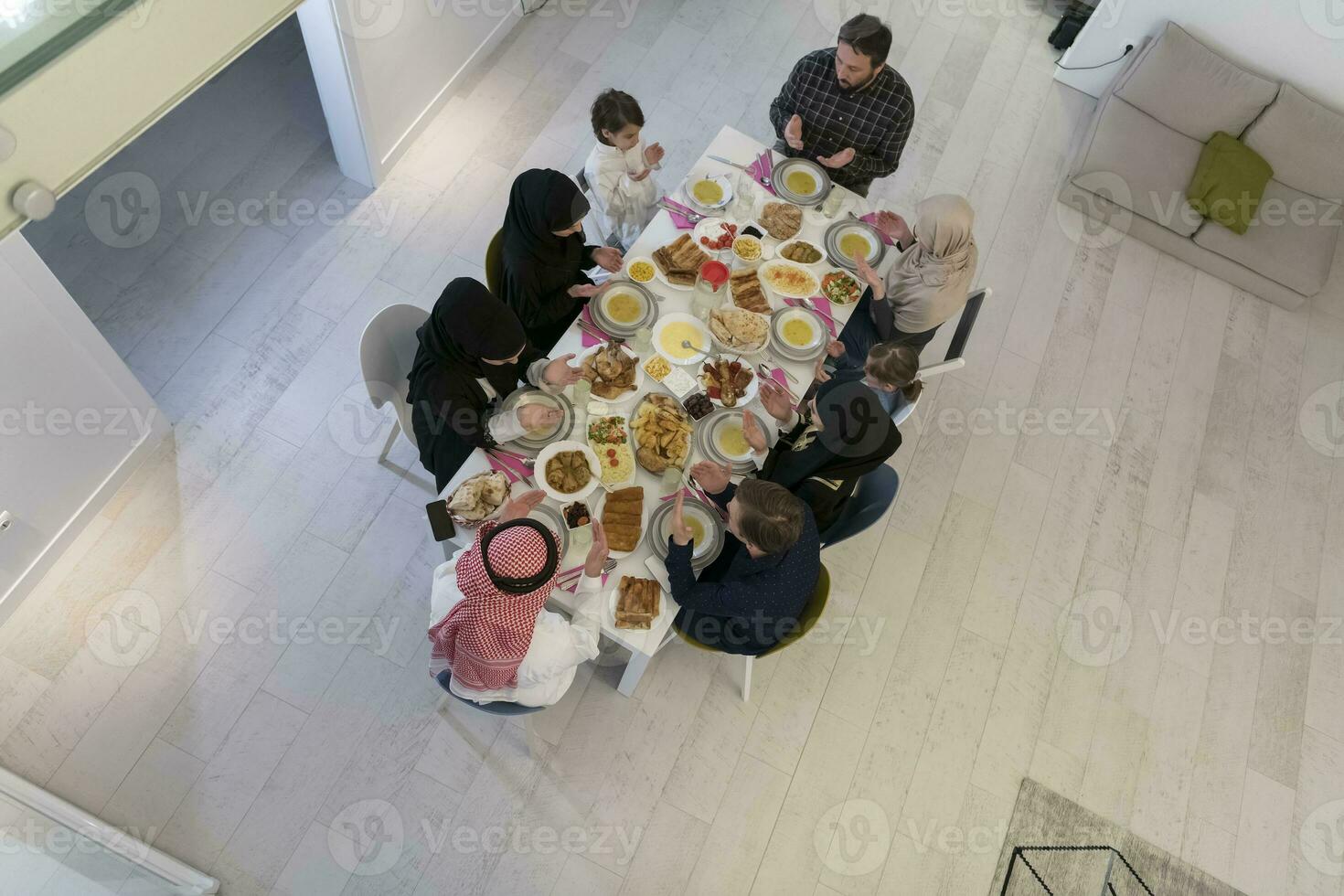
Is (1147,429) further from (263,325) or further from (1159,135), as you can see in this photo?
(263,325)

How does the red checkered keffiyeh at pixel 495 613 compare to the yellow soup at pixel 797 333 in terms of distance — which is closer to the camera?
the red checkered keffiyeh at pixel 495 613

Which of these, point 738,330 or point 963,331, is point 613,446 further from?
point 963,331

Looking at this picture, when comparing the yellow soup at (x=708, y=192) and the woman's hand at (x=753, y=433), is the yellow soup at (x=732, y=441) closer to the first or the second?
the woman's hand at (x=753, y=433)

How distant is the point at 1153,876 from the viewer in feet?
13.0

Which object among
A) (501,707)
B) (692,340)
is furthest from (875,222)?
(501,707)

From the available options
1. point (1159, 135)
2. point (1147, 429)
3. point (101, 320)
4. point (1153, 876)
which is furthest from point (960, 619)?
point (101, 320)

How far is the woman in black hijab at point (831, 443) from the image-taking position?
3387mm

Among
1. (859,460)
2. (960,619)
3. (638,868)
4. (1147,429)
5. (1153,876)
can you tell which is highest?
(859,460)

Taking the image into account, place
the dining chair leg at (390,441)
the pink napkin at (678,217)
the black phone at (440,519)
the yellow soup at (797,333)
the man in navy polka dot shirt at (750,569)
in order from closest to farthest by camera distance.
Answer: the man in navy polka dot shirt at (750,569), the black phone at (440,519), the yellow soup at (797,333), the pink napkin at (678,217), the dining chair leg at (390,441)

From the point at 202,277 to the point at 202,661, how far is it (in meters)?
2.18

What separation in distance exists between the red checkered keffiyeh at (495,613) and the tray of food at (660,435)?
630 millimetres

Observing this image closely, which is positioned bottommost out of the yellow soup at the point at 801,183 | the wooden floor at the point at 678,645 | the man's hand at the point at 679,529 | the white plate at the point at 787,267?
the wooden floor at the point at 678,645

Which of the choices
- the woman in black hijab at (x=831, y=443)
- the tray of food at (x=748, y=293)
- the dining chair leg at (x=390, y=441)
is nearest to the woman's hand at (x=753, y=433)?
the woman in black hijab at (x=831, y=443)

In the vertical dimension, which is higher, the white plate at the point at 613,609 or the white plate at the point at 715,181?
the white plate at the point at 715,181
